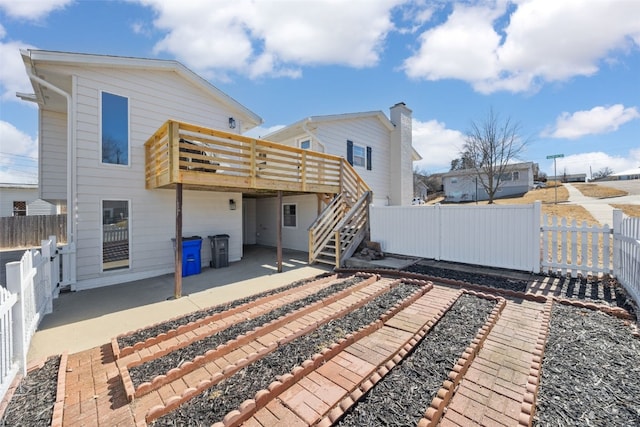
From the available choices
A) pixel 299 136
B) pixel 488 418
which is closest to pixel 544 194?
pixel 299 136

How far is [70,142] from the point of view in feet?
21.1

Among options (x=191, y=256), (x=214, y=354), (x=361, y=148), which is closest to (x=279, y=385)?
(x=214, y=354)

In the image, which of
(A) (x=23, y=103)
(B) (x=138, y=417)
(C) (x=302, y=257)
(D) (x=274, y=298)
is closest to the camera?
(B) (x=138, y=417)

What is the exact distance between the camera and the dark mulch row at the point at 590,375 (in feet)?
6.98

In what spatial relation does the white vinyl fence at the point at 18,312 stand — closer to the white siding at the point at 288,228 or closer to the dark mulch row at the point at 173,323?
the dark mulch row at the point at 173,323

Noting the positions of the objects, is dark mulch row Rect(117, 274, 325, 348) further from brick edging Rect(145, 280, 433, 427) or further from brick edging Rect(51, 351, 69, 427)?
brick edging Rect(145, 280, 433, 427)

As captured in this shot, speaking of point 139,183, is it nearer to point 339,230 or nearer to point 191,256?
point 191,256

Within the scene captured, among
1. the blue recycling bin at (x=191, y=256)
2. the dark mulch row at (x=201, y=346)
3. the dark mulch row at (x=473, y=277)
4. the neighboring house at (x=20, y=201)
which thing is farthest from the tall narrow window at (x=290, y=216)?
the neighboring house at (x=20, y=201)

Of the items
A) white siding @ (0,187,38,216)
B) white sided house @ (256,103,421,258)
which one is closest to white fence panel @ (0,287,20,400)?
white sided house @ (256,103,421,258)

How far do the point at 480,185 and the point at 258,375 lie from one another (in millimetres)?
32714

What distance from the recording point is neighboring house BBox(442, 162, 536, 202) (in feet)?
93.5

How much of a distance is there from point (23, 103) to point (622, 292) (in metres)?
15.8

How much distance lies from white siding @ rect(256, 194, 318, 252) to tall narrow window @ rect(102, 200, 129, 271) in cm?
532

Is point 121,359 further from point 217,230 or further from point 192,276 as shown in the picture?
point 217,230
